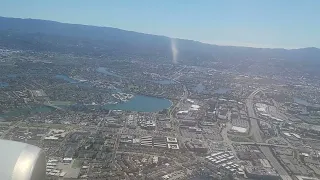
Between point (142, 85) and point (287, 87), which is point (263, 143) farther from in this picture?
point (287, 87)

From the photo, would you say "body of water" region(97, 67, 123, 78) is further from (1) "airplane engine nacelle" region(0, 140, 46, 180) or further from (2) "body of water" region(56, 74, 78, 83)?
(1) "airplane engine nacelle" region(0, 140, 46, 180)

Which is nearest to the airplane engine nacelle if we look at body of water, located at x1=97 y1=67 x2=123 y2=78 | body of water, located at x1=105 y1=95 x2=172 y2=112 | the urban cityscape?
the urban cityscape

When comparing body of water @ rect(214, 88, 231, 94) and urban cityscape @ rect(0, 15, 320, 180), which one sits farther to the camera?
body of water @ rect(214, 88, 231, 94)

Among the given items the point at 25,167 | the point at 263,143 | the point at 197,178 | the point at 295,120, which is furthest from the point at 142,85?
the point at 25,167

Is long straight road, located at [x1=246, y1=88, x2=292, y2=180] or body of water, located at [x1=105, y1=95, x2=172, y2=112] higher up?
long straight road, located at [x1=246, y1=88, x2=292, y2=180]

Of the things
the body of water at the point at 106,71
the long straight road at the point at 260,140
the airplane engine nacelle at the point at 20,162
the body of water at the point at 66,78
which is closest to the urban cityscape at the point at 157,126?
the long straight road at the point at 260,140

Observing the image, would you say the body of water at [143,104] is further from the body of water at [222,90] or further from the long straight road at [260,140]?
the body of water at [222,90]
